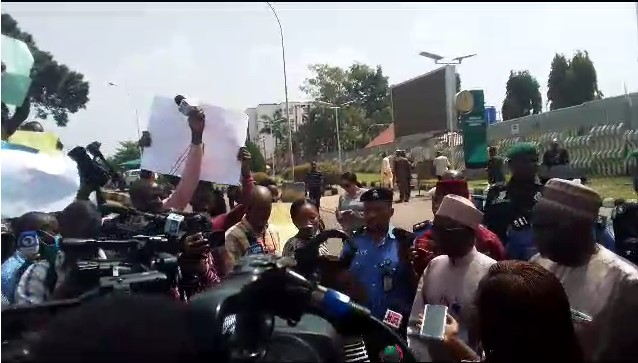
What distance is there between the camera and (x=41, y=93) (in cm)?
192

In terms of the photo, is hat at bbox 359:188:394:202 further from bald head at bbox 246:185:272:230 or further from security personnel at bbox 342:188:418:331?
bald head at bbox 246:185:272:230

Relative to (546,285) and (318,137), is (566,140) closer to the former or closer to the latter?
(318,137)

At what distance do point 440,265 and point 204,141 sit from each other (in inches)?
46.3

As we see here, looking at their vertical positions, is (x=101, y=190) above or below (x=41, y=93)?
below

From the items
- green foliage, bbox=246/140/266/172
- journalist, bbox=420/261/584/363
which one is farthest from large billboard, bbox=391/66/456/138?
journalist, bbox=420/261/584/363

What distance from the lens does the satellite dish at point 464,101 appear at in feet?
13.6

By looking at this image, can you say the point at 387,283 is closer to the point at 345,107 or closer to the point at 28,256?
the point at 345,107

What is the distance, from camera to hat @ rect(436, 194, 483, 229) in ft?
10.5

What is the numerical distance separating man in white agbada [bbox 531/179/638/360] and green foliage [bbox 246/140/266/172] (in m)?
1.29

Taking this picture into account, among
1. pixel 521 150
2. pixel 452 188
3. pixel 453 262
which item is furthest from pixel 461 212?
pixel 521 150

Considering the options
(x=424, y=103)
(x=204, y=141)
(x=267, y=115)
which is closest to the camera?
(x=204, y=141)

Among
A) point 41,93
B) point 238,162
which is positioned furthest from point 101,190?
point 41,93

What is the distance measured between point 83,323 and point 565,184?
86.3 inches

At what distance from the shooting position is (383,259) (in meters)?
3.91
